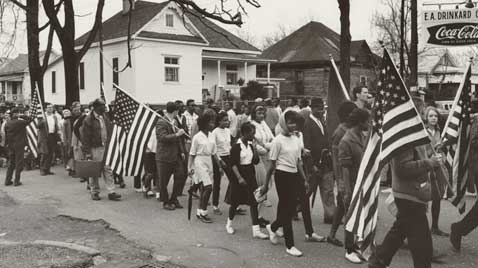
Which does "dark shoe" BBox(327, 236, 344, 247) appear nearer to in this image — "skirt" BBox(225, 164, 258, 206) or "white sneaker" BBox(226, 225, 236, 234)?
"skirt" BBox(225, 164, 258, 206)

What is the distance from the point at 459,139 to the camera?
7457mm

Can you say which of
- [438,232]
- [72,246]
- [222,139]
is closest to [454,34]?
[222,139]

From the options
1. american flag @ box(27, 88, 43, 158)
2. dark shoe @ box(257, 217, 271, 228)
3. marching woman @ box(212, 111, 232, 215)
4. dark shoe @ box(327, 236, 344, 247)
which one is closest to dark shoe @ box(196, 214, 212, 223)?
marching woman @ box(212, 111, 232, 215)

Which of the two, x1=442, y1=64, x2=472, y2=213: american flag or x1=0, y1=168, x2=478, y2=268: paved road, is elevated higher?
x1=442, y1=64, x2=472, y2=213: american flag

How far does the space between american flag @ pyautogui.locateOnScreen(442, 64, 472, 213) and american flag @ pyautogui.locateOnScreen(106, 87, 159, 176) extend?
523cm

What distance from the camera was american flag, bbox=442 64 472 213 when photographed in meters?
7.33

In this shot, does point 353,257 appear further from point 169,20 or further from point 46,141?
point 169,20

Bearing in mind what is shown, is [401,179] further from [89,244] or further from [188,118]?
[188,118]


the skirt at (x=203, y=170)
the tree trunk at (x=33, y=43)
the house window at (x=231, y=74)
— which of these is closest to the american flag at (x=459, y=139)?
the skirt at (x=203, y=170)

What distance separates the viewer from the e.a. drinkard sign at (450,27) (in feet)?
51.6

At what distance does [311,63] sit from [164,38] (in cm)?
1687

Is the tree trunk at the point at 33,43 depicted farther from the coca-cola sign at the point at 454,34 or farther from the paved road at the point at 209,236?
the coca-cola sign at the point at 454,34

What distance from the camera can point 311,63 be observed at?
47.4 m

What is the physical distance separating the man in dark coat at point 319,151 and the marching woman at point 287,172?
119cm
